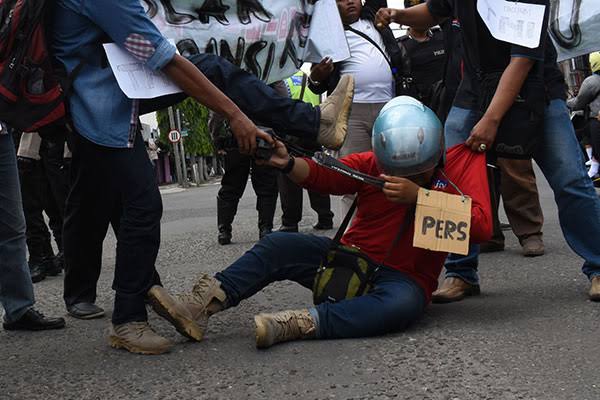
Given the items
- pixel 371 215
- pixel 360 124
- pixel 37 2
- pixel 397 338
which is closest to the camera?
pixel 37 2

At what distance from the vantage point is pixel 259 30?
547cm

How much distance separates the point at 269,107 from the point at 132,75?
0.64m

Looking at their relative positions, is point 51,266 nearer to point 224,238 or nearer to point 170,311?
point 224,238

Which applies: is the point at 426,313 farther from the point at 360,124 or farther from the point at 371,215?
the point at 360,124

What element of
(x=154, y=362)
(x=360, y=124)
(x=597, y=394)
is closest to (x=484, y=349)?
(x=597, y=394)

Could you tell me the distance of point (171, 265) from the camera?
6.82 meters

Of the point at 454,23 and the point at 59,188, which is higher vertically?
the point at 454,23

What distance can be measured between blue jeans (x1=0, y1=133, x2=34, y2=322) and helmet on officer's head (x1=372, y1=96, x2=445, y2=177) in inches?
68.7

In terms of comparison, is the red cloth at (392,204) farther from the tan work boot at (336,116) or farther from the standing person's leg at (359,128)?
the standing person's leg at (359,128)

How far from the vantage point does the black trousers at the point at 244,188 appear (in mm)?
7977

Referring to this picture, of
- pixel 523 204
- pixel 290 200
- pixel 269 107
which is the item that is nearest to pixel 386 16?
pixel 269 107

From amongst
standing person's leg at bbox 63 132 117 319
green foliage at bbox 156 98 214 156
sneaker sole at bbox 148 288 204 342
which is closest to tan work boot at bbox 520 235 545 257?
standing person's leg at bbox 63 132 117 319

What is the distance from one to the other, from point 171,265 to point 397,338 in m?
3.28

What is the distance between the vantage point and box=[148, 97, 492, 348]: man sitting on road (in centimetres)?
378
